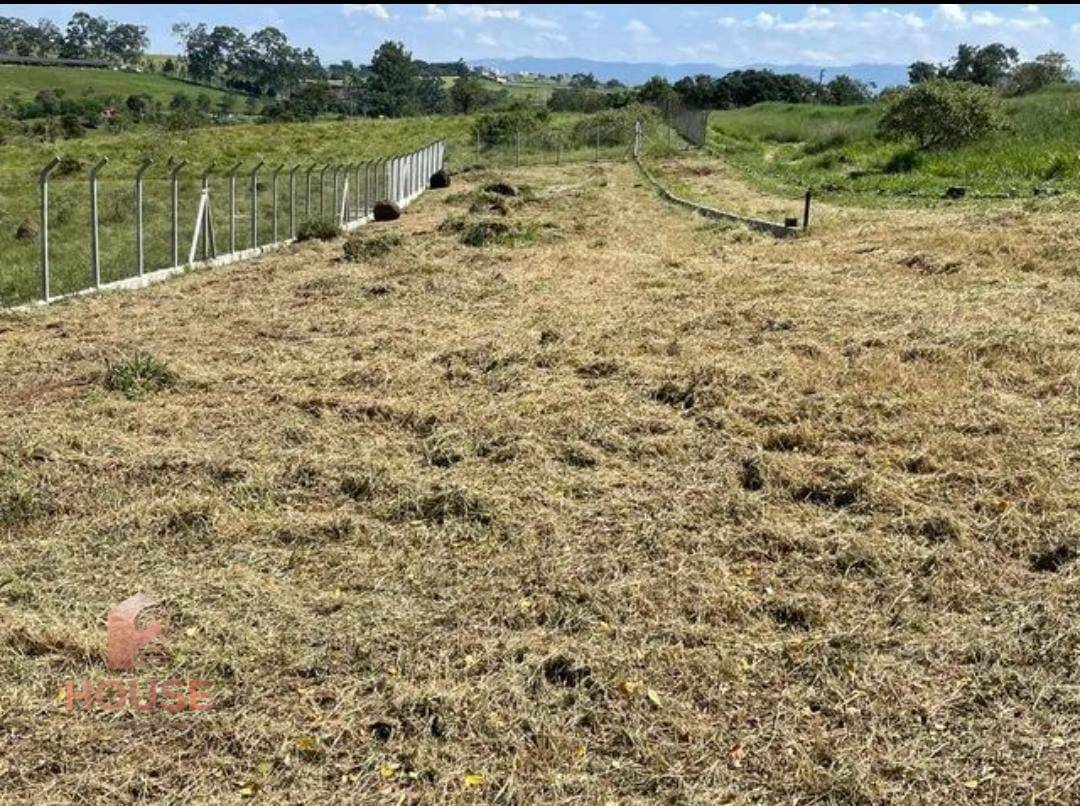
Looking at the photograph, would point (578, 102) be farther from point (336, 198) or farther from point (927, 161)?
point (336, 198)

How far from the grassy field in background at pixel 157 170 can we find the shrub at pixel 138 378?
400cm

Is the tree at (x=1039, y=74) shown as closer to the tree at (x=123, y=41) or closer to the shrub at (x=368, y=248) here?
the shrub at (x=368, y=248)

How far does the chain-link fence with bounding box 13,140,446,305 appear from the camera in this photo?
1088cm

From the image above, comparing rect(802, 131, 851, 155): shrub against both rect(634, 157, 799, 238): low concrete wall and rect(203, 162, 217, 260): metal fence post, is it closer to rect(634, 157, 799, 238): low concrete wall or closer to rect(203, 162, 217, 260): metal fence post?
rect(634, 157, 799, 238): low concrete wall

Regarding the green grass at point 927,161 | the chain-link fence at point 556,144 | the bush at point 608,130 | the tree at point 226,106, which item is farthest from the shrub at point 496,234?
the tree at point 226,106

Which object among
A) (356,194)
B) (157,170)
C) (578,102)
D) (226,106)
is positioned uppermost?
(578,102)

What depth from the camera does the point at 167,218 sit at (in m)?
16.9

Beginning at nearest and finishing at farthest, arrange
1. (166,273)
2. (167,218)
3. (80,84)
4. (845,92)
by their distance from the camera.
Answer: (166,273)
(167,218)
(80,84)
(845,92)

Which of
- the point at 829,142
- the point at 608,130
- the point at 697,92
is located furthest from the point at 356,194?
the point at 697,92

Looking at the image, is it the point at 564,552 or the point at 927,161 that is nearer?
the point at 564,552

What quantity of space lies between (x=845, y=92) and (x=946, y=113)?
61.2 m

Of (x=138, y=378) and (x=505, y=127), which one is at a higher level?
(x=505, y=127)

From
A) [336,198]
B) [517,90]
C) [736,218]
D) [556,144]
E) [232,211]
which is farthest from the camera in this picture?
[517,90]
